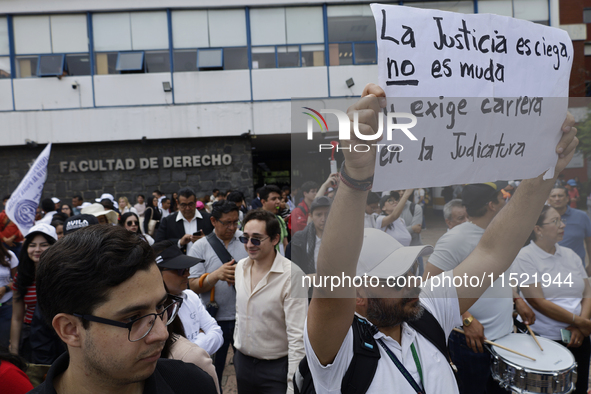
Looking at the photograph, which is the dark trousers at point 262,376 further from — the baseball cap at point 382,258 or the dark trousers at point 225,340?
the baseball cap at point 382,258

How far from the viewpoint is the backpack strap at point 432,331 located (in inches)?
66.1

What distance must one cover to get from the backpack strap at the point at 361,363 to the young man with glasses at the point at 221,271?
6.20 ft

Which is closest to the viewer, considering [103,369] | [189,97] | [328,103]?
[103,369]

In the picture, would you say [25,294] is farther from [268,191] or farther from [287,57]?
[287,57]

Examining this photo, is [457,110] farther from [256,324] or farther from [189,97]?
[189,97]

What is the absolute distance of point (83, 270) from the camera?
1146 millimetres

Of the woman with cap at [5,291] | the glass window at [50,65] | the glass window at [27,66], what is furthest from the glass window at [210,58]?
the woman with cap at [5,291]

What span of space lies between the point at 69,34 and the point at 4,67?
2.44 meters

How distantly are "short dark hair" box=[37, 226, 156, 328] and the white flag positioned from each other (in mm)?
3939

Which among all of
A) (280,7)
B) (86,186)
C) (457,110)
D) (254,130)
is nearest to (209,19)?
(280,7)

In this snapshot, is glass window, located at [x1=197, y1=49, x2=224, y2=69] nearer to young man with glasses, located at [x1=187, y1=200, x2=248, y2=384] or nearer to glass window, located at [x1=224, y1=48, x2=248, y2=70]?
glass window, located at [x1=224, y1=48, x2=248, y2=70]

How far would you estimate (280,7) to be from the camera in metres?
Result: 13.6

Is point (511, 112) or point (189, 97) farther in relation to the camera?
point (189, 97)

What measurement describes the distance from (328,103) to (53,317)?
1.08 m
